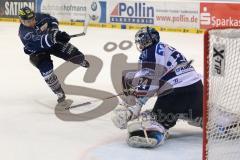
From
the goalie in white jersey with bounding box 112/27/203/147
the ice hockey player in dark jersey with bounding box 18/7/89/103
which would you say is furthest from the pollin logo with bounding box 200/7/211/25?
the goalie in white jersey with bounding box 112/27/203/147

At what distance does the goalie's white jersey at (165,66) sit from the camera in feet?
11.7

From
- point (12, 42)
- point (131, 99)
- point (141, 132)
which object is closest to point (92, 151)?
point (141, 132)

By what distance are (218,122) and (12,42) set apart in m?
5.52

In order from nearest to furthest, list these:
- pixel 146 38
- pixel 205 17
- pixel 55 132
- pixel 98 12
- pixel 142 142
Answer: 1. pixel 142 142
2. pixel 146 38
3. pixel 55 132
4. pixel 205 17
5. pixel 98 12

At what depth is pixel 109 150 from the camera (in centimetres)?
348

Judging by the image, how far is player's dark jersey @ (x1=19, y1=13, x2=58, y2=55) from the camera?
4594mm

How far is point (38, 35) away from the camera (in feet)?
15.2

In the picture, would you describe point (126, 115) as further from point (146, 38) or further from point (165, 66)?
point (146, 38)

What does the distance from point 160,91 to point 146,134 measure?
0.37 metres

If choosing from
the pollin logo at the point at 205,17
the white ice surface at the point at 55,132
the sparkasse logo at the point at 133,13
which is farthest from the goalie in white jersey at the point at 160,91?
the sparkasse logo at the point at 133,13

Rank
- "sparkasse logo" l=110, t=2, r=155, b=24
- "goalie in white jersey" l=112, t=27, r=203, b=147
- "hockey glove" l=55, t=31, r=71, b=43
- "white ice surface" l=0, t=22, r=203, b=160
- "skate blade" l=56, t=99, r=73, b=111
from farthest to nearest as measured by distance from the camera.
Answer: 1. "sparkasse logo" l=110, t=2, r=155, b=24
2. "skate blade" l=56, t=99, r=73, b=111
3. "hockey glove" l=55, t=31, r=71, b=43
4. "goalie in white jersey" l=112, t=27, r=203, b=147
5. "white ice surface" l=0, t=22, r=203, b=160

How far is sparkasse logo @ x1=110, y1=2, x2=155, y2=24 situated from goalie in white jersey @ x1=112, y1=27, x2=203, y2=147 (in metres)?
5.16

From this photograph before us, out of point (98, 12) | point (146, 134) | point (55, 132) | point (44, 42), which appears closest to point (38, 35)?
point (44, 42)

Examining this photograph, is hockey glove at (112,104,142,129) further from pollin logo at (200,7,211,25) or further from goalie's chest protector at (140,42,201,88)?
pollin logo at (200,7,211,25)
